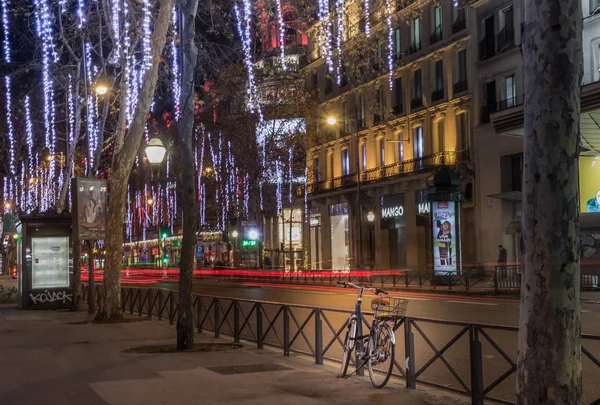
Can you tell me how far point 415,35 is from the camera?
47.6 metres

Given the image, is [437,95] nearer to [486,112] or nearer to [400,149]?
[486,112]

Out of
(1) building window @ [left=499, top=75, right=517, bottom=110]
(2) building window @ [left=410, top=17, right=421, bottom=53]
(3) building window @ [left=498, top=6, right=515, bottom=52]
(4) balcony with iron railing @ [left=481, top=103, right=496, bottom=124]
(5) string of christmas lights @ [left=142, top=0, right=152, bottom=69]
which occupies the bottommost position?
(5) string of christmas lights @ [left=142, top=0, right=152, bottom=69]

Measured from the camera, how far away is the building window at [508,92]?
3931 cm

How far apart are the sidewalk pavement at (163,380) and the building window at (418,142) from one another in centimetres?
3350

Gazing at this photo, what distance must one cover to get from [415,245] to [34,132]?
24.0 m

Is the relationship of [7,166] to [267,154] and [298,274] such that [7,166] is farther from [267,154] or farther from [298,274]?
[298,274]

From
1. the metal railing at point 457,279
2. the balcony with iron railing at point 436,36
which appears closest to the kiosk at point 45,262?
the metal railing at point 457,279

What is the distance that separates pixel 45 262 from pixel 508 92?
25819mm

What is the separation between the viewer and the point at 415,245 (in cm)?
4756

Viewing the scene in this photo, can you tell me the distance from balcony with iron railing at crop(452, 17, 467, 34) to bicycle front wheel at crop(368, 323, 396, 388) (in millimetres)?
36215

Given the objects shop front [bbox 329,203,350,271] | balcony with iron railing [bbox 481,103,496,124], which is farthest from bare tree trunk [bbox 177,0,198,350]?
shop front [bbox 329,203,350,271]

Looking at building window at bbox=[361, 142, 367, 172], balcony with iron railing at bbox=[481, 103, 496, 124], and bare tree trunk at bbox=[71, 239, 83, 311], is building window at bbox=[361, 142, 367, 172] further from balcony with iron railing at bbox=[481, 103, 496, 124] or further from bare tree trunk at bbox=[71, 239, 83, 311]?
bare tree trunk at bbox=[71, 239, 83, 311]

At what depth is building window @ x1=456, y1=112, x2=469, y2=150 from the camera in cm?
4300

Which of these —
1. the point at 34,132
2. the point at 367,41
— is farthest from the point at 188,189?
the point at 34,132
